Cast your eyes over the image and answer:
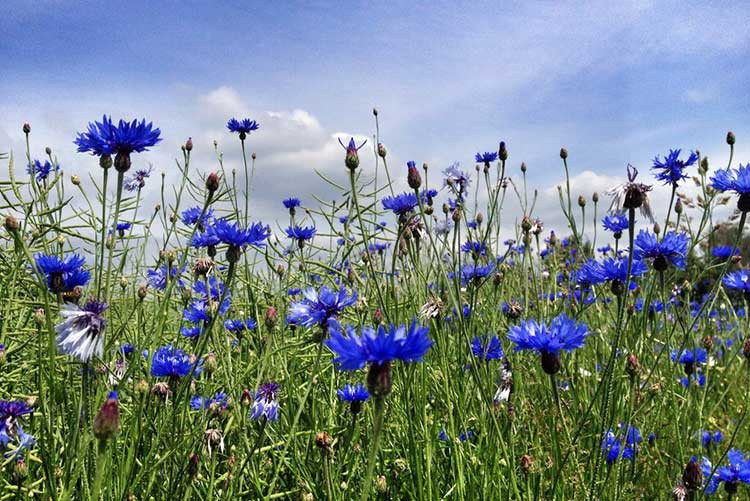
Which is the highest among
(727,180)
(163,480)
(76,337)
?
(727,180)

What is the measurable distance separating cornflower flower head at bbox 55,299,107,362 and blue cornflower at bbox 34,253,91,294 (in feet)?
1.12

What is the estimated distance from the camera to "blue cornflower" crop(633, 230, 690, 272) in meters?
1.99

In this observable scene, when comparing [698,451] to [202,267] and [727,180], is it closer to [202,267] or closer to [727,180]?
[727,180]

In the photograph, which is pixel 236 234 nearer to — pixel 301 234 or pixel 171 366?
pixel 171 366

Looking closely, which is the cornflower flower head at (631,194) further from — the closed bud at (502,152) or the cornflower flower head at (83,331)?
the cornflower flower head at (83,331)

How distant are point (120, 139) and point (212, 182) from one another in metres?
0.27

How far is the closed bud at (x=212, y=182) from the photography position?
1.49 m

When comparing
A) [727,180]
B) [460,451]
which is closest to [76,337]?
[460,451]

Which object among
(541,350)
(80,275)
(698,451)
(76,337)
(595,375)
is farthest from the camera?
(595,375)

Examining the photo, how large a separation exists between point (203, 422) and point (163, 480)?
41 cm

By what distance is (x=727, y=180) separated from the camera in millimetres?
1929

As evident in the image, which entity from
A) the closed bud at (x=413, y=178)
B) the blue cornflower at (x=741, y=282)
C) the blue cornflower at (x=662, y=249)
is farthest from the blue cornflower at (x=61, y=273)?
the blue cornflower at (x=741, y=282)

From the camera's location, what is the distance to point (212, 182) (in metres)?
1.49

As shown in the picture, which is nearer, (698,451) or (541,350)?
(541,350)
